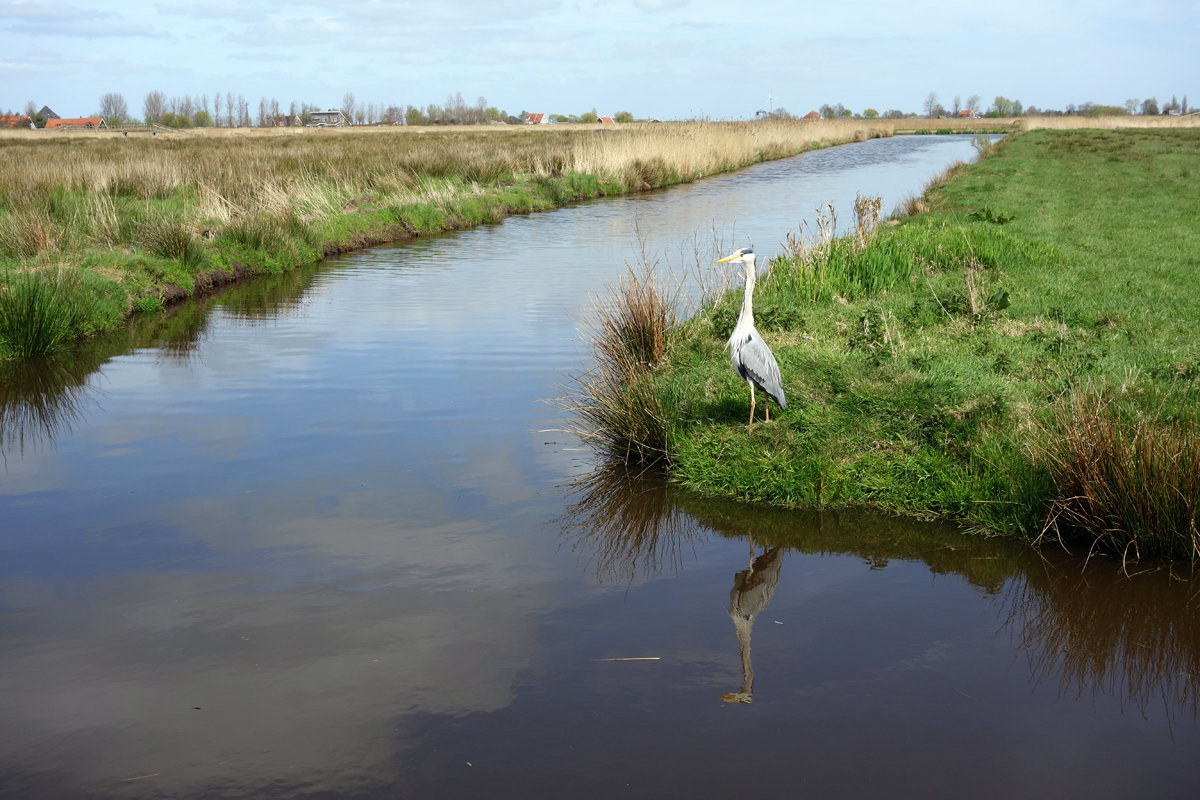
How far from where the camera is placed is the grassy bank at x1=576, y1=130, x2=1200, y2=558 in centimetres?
593

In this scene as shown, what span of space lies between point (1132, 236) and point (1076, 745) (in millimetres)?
13133

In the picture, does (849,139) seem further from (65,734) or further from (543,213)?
(65,734)

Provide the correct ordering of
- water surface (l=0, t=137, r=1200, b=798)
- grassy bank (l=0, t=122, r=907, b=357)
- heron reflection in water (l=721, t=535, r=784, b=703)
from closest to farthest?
water surface (l=0, t=137, r=1200, b=798)
heron reflection in water (l=721, t=535, r=784, b=703)
grassy bank (l=0, t=122, r=907, b=357)

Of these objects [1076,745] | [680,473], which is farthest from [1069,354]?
[1076,745]

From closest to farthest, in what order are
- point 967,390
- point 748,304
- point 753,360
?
point 753,360
point 748,304
point 967,390

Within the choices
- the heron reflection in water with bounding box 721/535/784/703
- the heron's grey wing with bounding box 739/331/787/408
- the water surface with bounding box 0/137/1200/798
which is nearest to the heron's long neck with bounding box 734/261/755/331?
the heron's grey wing with bounding box 739/331/787/408

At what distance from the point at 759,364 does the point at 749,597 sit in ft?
6.15

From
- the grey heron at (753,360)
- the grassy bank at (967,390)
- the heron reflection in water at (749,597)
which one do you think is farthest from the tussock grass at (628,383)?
the heron reflection in water at (749,597)

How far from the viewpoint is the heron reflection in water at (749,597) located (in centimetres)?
475

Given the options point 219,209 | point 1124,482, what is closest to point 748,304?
point 1124,482

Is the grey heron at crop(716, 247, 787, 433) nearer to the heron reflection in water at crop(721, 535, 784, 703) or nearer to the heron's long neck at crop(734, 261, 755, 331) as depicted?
the heron's long neck at crop(734, 261, 755, 331)

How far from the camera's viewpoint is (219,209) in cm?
1817

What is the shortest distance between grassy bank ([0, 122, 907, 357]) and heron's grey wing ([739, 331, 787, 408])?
8.79 metres

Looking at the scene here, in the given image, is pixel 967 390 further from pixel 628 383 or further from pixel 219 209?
pixel 219 209
